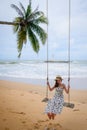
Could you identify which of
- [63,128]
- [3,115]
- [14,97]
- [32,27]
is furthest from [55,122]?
[32,27]

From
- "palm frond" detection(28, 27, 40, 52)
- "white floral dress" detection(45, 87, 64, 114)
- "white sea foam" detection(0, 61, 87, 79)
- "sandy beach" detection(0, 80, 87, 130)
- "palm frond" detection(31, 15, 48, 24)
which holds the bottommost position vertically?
"white sea foam" detection(0, 61, 87, 79)

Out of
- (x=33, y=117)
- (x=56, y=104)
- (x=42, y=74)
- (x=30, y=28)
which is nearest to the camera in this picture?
(x=56, y=104)

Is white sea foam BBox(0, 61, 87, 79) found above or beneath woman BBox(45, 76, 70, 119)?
beneath

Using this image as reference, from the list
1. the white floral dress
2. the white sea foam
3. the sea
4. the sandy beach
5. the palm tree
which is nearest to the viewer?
the white floral dress

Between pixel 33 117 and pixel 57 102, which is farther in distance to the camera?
pixel 33 117

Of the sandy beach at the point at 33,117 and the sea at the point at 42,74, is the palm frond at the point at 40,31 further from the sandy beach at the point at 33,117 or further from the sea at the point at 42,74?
the sandy beach at the point at 33,117

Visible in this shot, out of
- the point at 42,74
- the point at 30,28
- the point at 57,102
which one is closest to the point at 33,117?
the point at 57,102

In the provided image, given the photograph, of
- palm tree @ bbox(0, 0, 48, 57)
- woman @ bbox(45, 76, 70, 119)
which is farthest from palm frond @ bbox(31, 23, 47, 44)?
woman @ bbox(45, 76, 70, 119)

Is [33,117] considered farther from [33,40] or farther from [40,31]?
[40,31]

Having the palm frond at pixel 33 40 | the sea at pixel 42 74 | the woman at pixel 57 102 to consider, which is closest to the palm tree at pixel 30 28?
the palm frond at pixel 33 40

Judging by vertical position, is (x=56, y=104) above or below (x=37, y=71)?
above

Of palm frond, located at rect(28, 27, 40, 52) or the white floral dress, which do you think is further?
palm frond, located at rect(28, 27, 40, 52)

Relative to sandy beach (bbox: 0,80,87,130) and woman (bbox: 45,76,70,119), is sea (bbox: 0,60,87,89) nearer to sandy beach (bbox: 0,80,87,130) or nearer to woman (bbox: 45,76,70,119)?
sandy beach (bbox: 0,80,87,130)

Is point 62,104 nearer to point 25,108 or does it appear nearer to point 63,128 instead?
point 63,128
